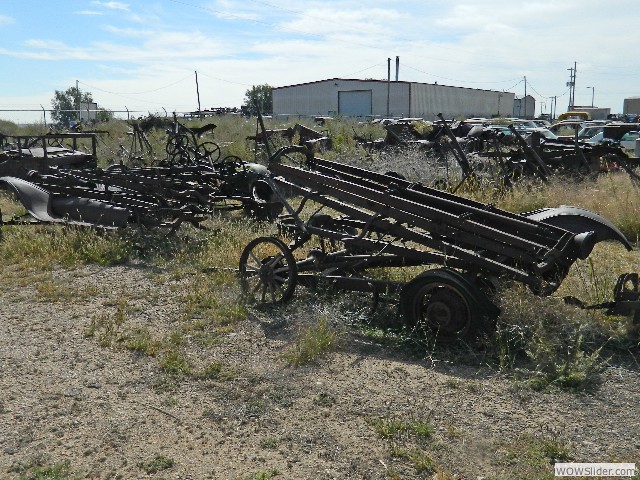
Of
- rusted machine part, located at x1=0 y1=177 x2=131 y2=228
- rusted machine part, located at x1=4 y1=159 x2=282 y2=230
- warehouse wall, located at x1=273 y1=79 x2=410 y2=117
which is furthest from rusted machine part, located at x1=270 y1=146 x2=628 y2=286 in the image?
warehouse wall, located at x1=273 y1=79 x2=410 y2=117

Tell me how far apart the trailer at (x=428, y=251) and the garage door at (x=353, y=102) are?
53.2 meters

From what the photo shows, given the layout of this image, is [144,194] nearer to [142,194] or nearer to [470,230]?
[142,194]

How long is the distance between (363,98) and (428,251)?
179ft

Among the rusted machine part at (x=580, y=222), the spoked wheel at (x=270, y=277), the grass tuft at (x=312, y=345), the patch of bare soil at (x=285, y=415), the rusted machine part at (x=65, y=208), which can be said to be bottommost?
the patch of bare soil at (x=285, y=415)

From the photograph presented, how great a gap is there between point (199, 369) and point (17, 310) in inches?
101

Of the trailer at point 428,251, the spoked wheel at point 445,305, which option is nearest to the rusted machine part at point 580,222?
the trailer at point 428,251

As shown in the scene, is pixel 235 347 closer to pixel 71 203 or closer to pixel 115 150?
pixel 71 203

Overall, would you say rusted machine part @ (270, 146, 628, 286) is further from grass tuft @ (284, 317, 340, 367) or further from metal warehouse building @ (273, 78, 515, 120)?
metal warehouse building @ (273, 78, 515, 120)

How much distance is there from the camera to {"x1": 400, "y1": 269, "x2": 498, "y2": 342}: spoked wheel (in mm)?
4854

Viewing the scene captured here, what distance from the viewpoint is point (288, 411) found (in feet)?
13.5

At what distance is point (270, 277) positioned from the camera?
6.26 metres

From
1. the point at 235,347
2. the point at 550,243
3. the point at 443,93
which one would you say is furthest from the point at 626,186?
the point at 443,93

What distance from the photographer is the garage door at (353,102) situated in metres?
58.5

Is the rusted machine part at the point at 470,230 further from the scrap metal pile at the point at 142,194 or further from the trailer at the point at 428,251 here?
the scrap metal pile at the point at 142,194
